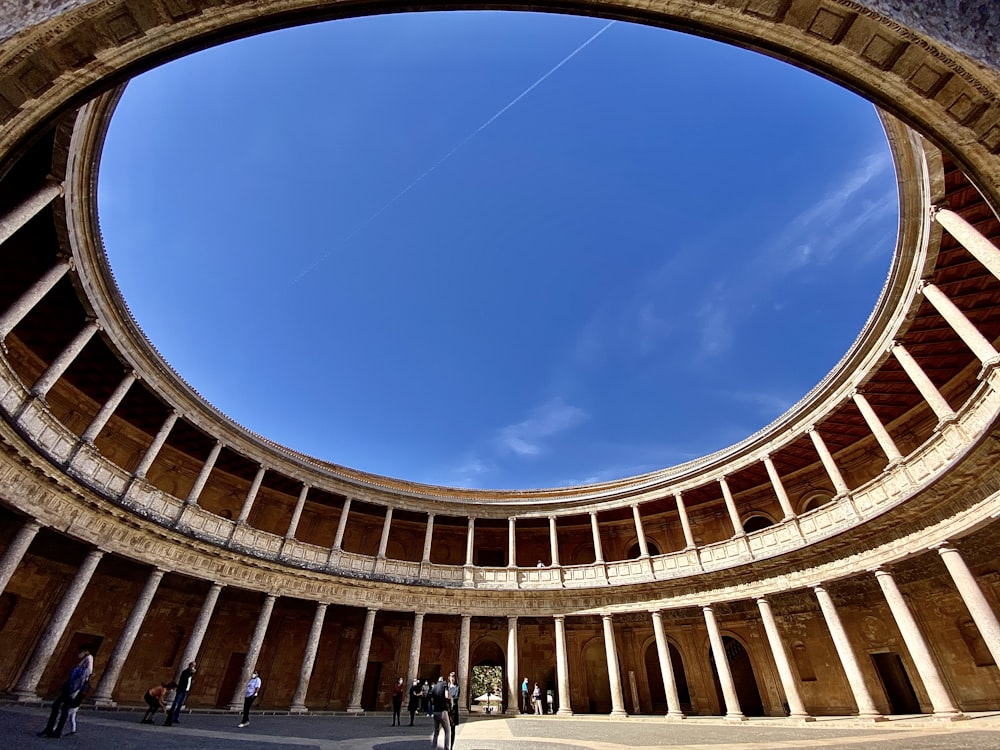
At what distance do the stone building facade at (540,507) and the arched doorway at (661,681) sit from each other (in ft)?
0.39

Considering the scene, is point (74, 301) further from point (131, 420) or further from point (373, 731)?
point (373, 731)

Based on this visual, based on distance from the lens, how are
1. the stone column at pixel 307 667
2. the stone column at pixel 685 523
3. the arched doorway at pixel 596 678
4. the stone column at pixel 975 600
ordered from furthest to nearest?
the arched doorway at pixel 596 678, the stone column at pixel 685 523, the stone column at pixel 307 667, the stone column at pixel 975 600

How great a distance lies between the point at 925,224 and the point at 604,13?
35.8 ft

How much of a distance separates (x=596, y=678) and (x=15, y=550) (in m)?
20.1

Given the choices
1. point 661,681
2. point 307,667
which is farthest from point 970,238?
point 307,667

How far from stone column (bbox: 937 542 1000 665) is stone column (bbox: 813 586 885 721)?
306 centimetres

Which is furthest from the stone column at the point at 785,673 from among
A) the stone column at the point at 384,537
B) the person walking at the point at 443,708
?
the stone column at the point at 384,537

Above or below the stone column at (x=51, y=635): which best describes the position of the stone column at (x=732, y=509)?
above

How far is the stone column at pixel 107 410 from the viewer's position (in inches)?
543

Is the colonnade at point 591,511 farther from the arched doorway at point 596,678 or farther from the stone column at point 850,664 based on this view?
the arched doorway at point 596,678

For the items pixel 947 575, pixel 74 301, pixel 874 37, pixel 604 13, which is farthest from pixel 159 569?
pixel 947 575

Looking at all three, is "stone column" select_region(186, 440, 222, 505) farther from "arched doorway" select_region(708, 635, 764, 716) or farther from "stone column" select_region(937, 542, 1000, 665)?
"stone column" select_region(937, 542, 1000, 665)

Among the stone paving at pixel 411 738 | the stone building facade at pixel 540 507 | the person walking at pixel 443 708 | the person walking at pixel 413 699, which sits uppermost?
the stone building facade at pixel 540 507

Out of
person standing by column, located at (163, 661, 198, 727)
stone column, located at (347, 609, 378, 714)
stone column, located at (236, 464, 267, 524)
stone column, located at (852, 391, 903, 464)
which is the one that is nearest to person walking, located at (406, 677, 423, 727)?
stone column, located at (347, 609, 378, 714)
